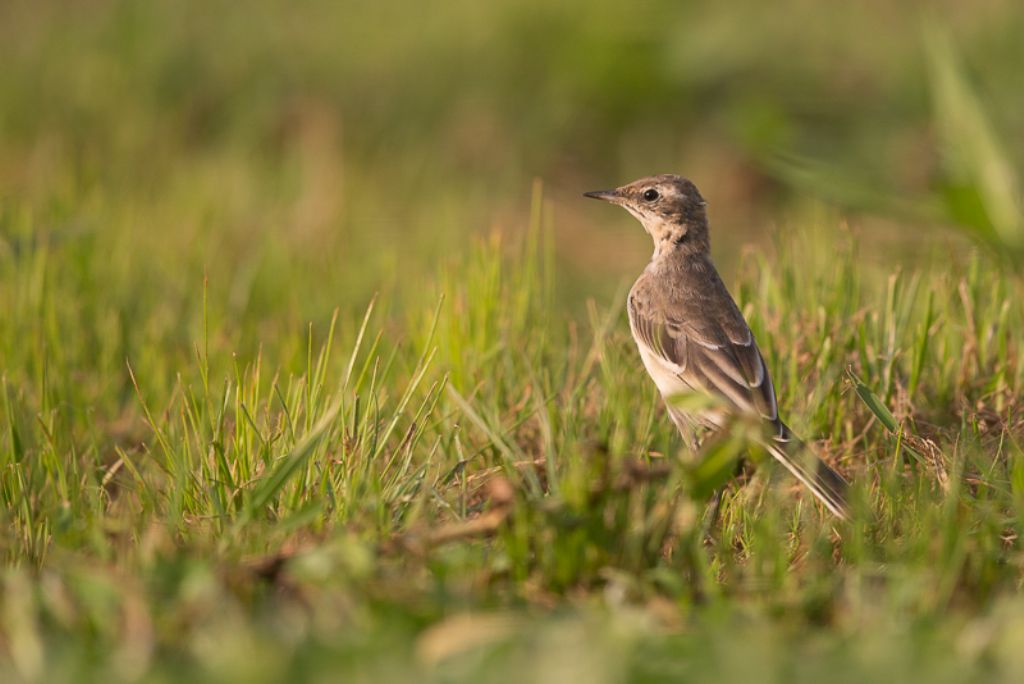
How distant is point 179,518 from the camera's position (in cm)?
427

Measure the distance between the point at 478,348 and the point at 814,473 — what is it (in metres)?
1.67

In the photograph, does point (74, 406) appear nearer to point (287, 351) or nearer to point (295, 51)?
point (287, 351)

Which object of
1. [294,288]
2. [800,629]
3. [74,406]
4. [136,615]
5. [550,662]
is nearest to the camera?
[550,662]

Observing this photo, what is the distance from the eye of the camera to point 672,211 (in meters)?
6.29

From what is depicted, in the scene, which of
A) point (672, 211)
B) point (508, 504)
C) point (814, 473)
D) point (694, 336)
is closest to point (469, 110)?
point (672, 211)

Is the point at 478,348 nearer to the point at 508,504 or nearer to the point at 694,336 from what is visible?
the point at 694,336

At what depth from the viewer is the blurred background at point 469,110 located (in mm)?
10320

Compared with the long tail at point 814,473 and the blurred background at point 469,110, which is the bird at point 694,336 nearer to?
the long tail at point 814,473

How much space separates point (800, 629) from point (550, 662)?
78 cm

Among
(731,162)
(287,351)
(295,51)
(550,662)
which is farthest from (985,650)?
(295,51)

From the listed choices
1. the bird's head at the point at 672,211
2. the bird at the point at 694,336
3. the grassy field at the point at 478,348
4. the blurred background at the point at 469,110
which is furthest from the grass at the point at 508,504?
the blurred background at the point at 469,110

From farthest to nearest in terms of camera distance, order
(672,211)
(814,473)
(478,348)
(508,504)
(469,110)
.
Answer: (469,110) < (672,211) < (478,348) < (814,473) < (508,504)

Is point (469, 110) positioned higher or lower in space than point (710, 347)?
higher

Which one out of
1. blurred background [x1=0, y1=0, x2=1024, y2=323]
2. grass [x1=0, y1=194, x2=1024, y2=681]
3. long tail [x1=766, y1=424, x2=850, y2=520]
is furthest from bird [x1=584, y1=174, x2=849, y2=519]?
blurred background [x1=0, y1=0, x2=1024, y2=323]
